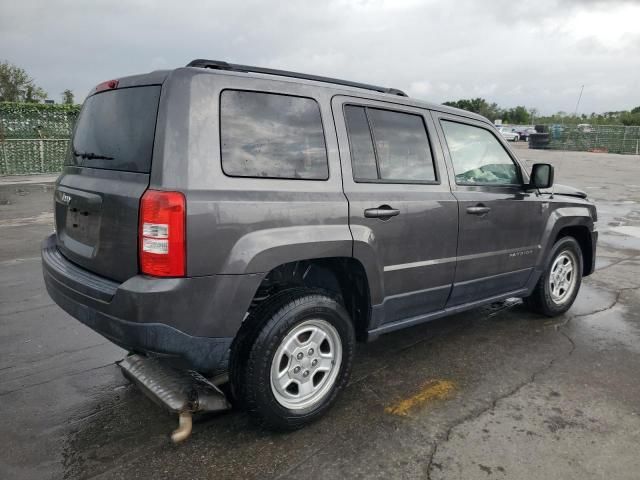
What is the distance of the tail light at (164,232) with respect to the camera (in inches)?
91.9

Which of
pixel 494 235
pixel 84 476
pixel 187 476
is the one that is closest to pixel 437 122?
pixel 494 235

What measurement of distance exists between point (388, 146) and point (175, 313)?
1.73 meters

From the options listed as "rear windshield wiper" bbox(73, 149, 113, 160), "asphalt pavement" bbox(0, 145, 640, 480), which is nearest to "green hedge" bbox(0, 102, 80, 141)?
"asphalt pavement" bbox(0, 145, 640, 480)

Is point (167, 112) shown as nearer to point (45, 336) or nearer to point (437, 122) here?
point (437, 122)

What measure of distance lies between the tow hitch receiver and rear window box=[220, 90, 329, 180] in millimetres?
1109

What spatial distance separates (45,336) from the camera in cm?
410

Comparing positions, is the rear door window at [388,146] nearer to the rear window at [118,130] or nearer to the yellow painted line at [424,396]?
the rear window at [118,130]

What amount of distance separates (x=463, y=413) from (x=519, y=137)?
156 feet

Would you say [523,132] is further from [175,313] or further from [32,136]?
[175,313]

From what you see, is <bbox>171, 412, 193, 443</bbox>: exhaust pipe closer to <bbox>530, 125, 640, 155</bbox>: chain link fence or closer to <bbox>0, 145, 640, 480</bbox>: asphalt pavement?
<bbox>0, 145, 640, 480</bbox>: asphalt pavement

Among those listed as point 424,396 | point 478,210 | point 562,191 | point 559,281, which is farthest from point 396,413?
point 562,191

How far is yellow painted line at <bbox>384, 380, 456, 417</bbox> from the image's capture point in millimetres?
3084

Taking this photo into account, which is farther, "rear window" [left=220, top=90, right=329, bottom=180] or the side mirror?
the side mirror

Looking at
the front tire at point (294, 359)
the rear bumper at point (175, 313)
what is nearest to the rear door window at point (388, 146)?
the front tire at point (294, 359)
